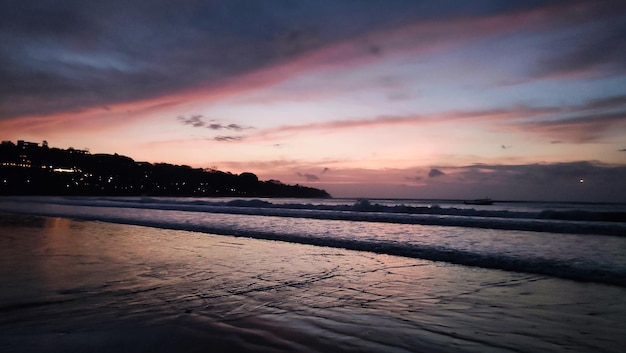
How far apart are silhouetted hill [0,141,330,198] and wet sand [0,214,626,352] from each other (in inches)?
5344

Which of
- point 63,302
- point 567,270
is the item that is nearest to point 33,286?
point 63,302

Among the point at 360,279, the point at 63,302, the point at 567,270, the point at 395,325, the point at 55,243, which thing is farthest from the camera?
the point at 55,243

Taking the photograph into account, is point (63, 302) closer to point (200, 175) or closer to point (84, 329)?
point (84, 329)

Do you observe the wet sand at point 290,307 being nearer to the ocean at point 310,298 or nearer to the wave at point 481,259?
the ocean at point 310,298

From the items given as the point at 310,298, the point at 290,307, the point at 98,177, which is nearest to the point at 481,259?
the point at 310,298

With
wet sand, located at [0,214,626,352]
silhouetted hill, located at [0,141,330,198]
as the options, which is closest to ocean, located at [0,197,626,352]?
wet sand, located at [0,214,626,352]

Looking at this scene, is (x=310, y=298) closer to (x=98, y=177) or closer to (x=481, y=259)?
(x=481, y=259)

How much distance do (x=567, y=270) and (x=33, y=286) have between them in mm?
8311

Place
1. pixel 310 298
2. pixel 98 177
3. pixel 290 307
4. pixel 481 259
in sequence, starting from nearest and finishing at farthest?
pixel 290 307
pixel 310 298
pixel 481 259
pixel 98 177

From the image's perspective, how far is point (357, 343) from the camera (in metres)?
3.32

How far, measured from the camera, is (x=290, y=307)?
14.7ft

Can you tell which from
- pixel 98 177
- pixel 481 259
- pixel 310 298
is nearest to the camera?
pixel 310 298

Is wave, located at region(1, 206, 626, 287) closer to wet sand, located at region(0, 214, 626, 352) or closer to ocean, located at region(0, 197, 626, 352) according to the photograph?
ocean, located at region(0, 197, 626, 352)

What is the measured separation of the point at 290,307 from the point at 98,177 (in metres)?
150
